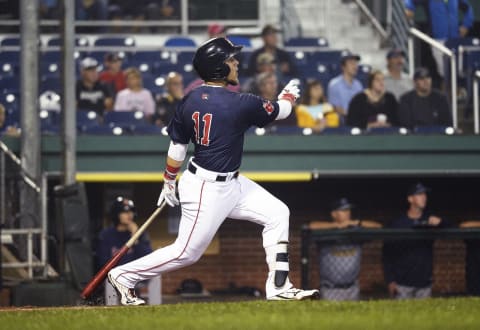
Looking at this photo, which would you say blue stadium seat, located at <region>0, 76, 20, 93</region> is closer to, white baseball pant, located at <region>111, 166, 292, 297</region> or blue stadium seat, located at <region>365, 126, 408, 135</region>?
blue stadium seat, located at <region>365, 126, 408, 135</region>

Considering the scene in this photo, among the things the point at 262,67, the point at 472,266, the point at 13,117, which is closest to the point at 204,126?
the point at 472,266

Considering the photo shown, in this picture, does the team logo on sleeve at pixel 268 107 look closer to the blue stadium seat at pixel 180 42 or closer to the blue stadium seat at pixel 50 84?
the blue stadium seat at pixel 50 84

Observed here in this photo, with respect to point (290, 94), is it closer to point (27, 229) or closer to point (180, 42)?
point (27, 229)

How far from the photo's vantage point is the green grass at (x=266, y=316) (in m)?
7.12

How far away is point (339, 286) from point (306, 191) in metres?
2.29

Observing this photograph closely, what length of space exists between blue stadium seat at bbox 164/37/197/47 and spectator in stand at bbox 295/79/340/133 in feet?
8.19

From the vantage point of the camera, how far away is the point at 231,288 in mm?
14734

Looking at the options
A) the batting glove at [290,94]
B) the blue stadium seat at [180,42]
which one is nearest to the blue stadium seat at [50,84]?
the blue stadium seat at [180,42]

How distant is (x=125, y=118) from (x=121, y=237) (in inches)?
71.4

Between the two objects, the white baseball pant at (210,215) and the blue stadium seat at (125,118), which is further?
the blue stadium seat at (125,118)

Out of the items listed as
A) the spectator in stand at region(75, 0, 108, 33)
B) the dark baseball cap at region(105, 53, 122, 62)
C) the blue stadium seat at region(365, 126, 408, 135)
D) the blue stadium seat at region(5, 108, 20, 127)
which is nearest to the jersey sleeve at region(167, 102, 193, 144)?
the blue stadium seat at region(365, 126, 408, 135)

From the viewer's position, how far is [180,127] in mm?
8719

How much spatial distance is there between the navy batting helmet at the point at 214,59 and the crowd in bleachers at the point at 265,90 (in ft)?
16.2

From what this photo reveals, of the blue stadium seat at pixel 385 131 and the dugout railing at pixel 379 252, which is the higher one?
the blue stadium seat at pixel 385 131
